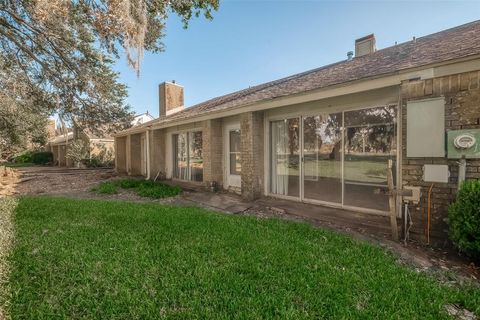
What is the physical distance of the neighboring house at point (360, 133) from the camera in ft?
12.4

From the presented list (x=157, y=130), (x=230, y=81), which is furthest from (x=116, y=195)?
(x=230, y=81)

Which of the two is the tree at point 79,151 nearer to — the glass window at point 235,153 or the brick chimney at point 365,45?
the glass window at point 235,153

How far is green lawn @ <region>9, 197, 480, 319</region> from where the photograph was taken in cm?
234

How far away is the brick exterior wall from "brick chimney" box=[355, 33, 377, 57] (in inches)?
224

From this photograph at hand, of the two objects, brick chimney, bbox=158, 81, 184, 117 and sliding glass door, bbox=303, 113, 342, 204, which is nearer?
sliding glass door, bbox=303, 113, 342, 204

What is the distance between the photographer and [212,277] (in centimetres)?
285

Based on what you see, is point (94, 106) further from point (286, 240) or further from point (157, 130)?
point (286, 240)

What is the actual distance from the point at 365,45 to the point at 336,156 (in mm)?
5415

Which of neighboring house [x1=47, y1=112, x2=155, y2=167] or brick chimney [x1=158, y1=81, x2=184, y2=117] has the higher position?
brick chimney [x1=158, y1=81, x2=184, y2=117]

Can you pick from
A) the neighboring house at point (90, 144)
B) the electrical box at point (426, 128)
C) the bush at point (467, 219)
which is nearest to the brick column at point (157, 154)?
the neighboring house at point (90, 144)

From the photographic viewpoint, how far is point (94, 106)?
9047mm

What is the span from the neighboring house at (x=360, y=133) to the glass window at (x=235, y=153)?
0.12 ft

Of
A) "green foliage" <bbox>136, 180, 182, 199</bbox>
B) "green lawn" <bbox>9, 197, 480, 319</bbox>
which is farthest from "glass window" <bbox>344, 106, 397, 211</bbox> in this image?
"green foliage" <bbox>136, 180, 182, 199</bbox>

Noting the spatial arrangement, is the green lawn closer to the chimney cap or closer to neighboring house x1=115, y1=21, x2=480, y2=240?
neighboring house x1=115, y1=21, x2=480, y2=240
